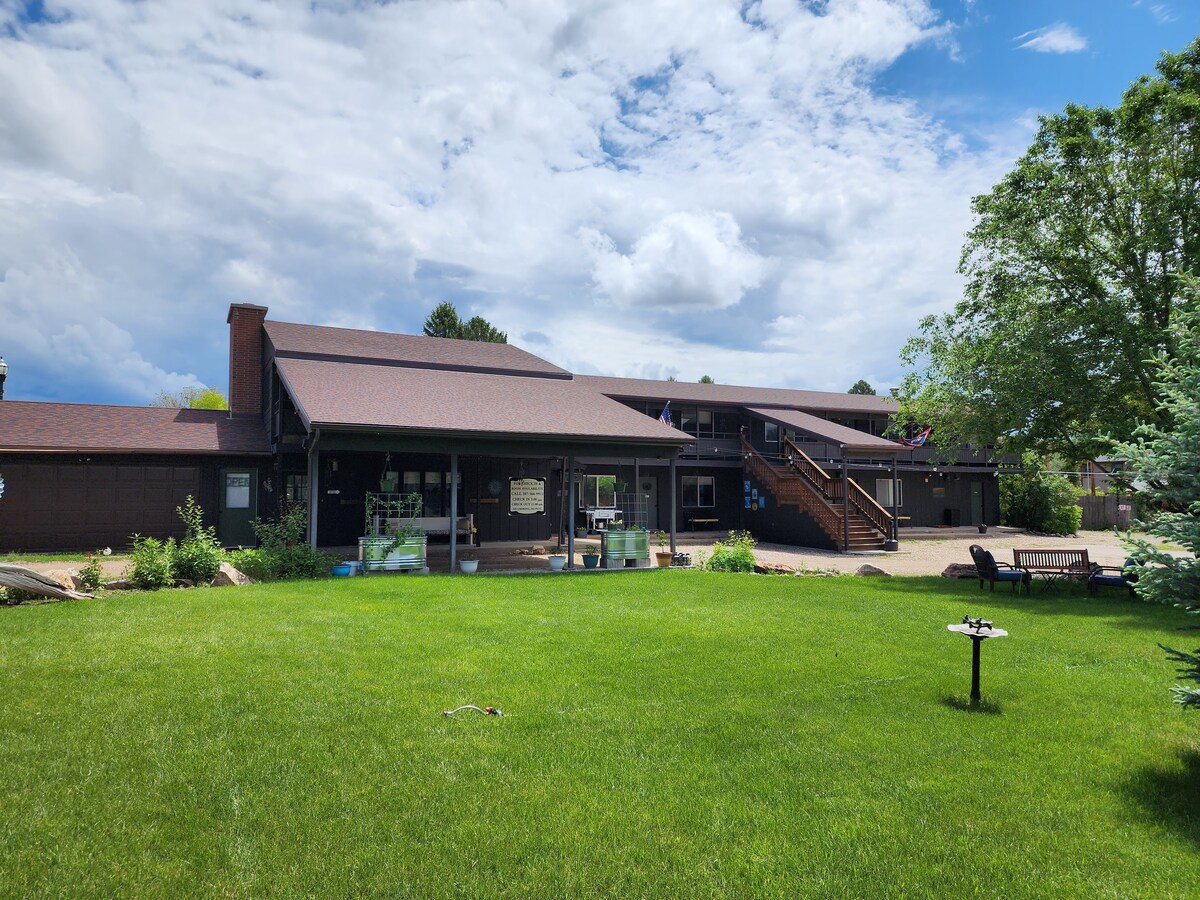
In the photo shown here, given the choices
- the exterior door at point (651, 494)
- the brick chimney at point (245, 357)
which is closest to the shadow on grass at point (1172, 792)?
the brick chimney at point (245, 357)

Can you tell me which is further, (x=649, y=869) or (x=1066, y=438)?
(x=1066, y=438)

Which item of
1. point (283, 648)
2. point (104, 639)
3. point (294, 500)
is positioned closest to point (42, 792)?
point (283, 648)

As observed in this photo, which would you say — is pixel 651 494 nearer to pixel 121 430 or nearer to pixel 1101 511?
pixel 121 430

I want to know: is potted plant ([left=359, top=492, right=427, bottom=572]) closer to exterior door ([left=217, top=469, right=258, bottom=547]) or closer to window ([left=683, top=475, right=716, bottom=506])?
exterior door ([left=217, top=469, right=258, bottom=547])

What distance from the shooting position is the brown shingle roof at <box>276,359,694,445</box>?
14750 millimetres

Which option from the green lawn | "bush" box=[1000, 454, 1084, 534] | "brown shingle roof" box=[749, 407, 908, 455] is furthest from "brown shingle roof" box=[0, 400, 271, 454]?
"bush" box=[1000, 454, 1084, 534]

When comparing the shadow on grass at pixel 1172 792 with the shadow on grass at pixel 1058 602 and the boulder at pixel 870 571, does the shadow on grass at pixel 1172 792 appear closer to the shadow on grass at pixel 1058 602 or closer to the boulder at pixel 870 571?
the shadow on grass at pixel 1058 602

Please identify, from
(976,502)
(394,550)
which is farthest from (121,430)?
(976,502)

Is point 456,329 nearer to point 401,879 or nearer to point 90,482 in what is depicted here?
point 90,482

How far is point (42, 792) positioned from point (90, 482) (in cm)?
1758

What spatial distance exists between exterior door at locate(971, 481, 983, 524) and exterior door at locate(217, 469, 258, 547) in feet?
98.3

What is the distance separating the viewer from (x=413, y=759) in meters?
4.88

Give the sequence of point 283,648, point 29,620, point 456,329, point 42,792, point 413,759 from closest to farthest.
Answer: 1. point 42,792
2. point 413,759
3. point 283,648
4. point 29,620
5. point 456,329

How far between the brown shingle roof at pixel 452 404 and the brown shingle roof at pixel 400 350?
1.13m
